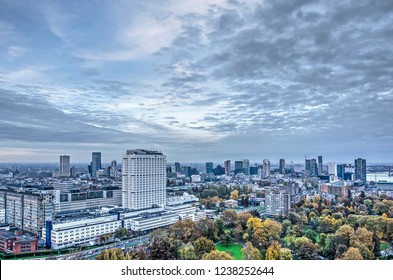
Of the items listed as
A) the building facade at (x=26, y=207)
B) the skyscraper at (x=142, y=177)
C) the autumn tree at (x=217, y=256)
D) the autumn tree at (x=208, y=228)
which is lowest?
the autumn tree at (x=217, y=256)

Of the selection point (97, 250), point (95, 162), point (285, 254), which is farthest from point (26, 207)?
point (285, 254)

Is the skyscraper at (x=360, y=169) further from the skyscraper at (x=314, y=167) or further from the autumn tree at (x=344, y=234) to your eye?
the autumn tree at (x=344, y=234)

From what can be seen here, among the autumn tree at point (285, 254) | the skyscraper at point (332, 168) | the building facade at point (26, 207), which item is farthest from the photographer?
the skyscraper at point (332, 168)

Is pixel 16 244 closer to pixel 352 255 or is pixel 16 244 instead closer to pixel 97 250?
pixel 97 250

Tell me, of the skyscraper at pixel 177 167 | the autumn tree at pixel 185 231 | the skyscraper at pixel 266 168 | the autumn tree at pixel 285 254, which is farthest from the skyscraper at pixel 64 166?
the autumn tree at pixel 285 254

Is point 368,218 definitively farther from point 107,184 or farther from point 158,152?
point 107,184

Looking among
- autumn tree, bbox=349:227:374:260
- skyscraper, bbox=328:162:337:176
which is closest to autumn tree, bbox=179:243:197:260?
autumn tree, bbox=349:227:374:260
